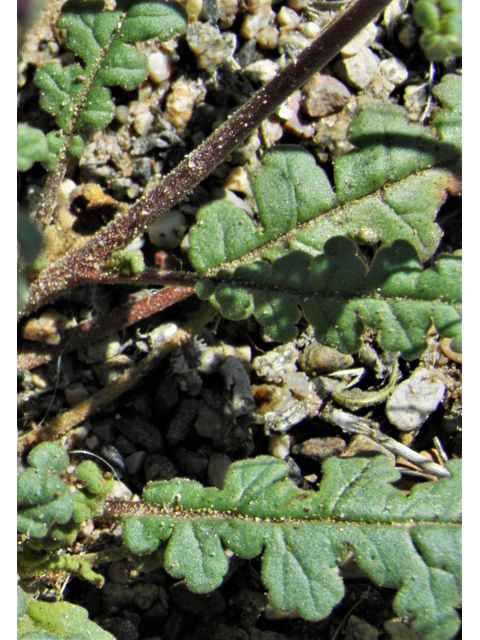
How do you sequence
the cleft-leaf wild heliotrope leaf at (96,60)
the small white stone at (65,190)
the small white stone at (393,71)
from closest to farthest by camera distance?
the cleft-leaf wild heliotrope leaf at (96,60) → the small white stone at (65,190) → the small white stone at (393,71)

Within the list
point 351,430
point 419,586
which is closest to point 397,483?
point 351,430

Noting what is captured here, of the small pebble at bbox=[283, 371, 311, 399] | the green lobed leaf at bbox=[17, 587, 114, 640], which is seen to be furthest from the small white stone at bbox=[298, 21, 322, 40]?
the green lobed leaf at bbox=[17, 587, 114, 640]

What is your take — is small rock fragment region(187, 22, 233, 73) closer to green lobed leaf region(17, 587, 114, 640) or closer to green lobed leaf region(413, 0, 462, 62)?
green lobed leaf region(413, 0, 462, 62)

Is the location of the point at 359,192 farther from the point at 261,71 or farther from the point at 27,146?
the point at 27,146

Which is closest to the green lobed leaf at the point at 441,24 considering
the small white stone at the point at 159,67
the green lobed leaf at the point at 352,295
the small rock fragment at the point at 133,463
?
the green lobed leaf at the point at 352,295

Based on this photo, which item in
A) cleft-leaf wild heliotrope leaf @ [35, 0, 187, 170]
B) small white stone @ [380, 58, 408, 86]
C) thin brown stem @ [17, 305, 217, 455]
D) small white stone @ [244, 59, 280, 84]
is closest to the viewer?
cleft-leaf wild heliotrope leaf @ [35, 0, 187, 170]

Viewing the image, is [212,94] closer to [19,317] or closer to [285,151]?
[285,151]

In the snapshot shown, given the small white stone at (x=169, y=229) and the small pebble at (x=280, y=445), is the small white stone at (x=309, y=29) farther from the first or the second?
the small pebble at (x=280, y=445)
